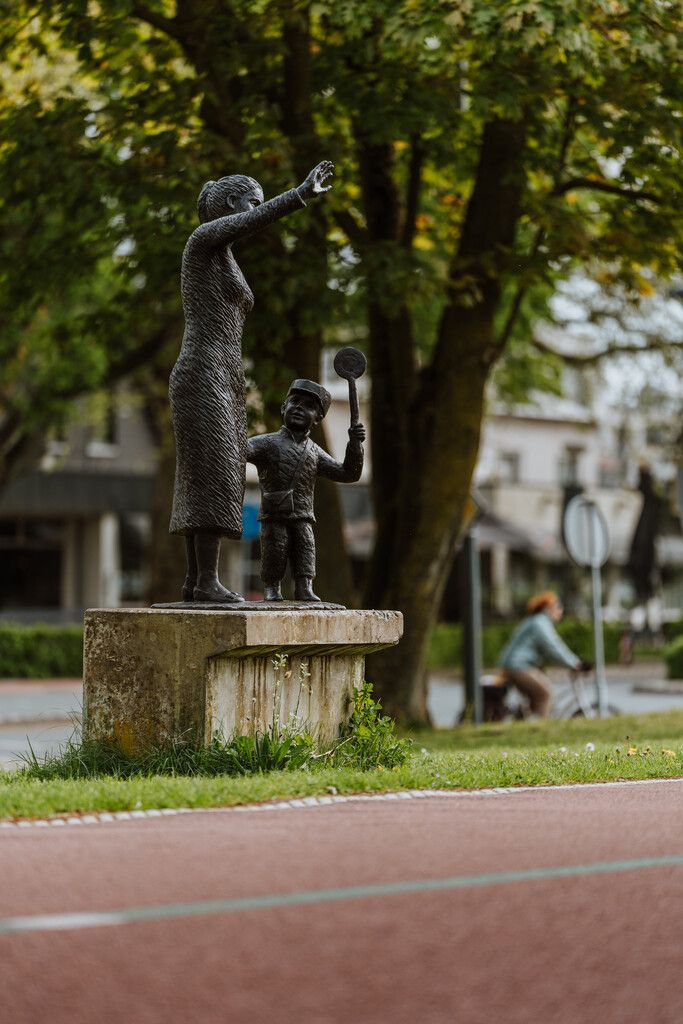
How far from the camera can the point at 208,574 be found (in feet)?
→ 29.5

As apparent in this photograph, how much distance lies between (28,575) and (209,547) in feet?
113

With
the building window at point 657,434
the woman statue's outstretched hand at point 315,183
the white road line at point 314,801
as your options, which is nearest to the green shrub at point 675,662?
the building window at point 657,434

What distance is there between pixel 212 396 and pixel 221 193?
1.22 m

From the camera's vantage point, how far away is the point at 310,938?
5.04 meters

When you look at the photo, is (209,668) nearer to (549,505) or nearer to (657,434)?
(657,434)

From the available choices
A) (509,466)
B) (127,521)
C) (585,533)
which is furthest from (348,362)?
(509,466)

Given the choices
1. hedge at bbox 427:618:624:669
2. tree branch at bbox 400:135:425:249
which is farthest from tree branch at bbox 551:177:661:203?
hedge at bbox 427:618:624:669

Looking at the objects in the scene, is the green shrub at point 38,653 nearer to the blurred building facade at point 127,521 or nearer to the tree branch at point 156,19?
the blurred building facade at point 127,521

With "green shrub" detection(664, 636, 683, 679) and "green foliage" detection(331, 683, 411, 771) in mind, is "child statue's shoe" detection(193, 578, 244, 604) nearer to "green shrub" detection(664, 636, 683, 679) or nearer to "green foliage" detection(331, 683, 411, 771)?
"green foliage" detection(331, 683, 411, 771)

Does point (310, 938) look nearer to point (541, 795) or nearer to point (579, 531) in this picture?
point (541, 795)

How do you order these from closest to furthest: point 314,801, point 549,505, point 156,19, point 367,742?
point 314,801, point 367,742, point 156,19, point 549,505

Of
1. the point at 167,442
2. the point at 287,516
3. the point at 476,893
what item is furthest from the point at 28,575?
the point at 476,893

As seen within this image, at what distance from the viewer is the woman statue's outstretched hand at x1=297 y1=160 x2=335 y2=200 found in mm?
8703

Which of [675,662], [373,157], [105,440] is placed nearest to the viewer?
[373,157]
